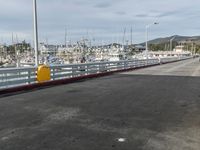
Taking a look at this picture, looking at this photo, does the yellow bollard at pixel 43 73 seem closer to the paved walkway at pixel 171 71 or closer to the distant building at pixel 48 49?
the paved walkway at pixel 171 71

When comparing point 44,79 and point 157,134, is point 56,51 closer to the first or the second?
point 44,79

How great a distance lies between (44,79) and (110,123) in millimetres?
9213

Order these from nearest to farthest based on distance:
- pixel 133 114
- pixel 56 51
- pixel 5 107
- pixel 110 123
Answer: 1. pixel 110 123
2. pixel 133 114
3. pixel 5 107
4. pixel 56 51

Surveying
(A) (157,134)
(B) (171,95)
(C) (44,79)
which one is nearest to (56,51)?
(C) (44,79)

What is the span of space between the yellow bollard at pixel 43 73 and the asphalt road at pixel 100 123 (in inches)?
166

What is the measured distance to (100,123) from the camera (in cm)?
688

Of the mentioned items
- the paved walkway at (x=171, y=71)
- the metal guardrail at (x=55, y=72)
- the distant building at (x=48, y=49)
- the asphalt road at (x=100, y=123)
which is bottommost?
the asphalt road at (x=100, y=123)

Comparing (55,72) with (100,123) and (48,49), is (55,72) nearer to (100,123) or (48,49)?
(100,123)

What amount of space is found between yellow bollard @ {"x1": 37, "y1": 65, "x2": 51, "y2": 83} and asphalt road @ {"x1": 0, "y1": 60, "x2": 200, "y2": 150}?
13.8ft

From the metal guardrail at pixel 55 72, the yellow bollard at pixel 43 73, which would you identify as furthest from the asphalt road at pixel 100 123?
the yellow bollard at pixel 43 73

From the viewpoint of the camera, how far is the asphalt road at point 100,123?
536 cm

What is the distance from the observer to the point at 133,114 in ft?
25.7

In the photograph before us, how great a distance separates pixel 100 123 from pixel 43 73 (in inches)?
355

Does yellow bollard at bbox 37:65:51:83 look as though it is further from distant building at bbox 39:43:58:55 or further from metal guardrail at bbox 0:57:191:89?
distant building at bbox 39:43:58:55
